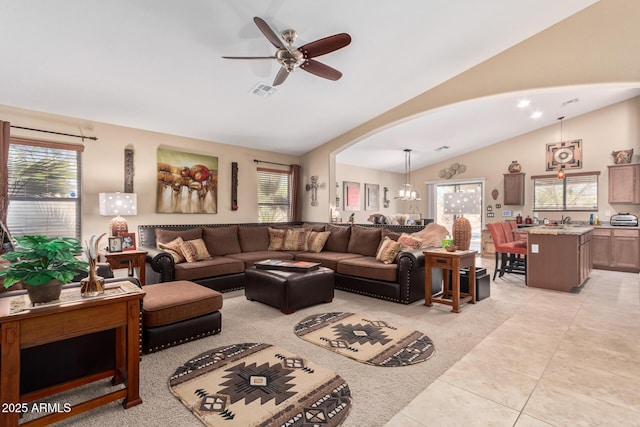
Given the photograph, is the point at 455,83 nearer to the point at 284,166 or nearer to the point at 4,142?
the point at 284,166

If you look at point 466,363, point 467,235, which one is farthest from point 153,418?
point 467,235

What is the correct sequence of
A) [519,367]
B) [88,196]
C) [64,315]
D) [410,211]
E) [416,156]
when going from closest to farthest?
[64,315] → [519,367] → [88,196] → [416,156] → [410,211]

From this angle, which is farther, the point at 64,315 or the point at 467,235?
the point at 467,235

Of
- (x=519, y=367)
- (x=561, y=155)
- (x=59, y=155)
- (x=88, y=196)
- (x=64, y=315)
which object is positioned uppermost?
(x=561, y=155)

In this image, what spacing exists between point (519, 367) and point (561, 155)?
691 cm

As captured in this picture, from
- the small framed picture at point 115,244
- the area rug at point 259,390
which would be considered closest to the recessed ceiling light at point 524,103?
the area rug at point 259,390

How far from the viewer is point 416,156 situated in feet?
28.5

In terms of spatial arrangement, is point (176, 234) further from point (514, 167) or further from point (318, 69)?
point (514, 167)

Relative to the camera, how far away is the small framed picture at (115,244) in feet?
13.1

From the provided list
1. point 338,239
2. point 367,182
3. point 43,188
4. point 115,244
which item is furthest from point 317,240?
point 367,182

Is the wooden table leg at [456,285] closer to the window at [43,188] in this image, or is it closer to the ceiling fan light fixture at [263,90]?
the ceiling fan light fixture at [263,90]

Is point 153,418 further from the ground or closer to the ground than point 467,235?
closer to the ground

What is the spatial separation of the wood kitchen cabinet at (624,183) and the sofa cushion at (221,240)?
7678mm

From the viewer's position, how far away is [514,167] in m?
7.88
